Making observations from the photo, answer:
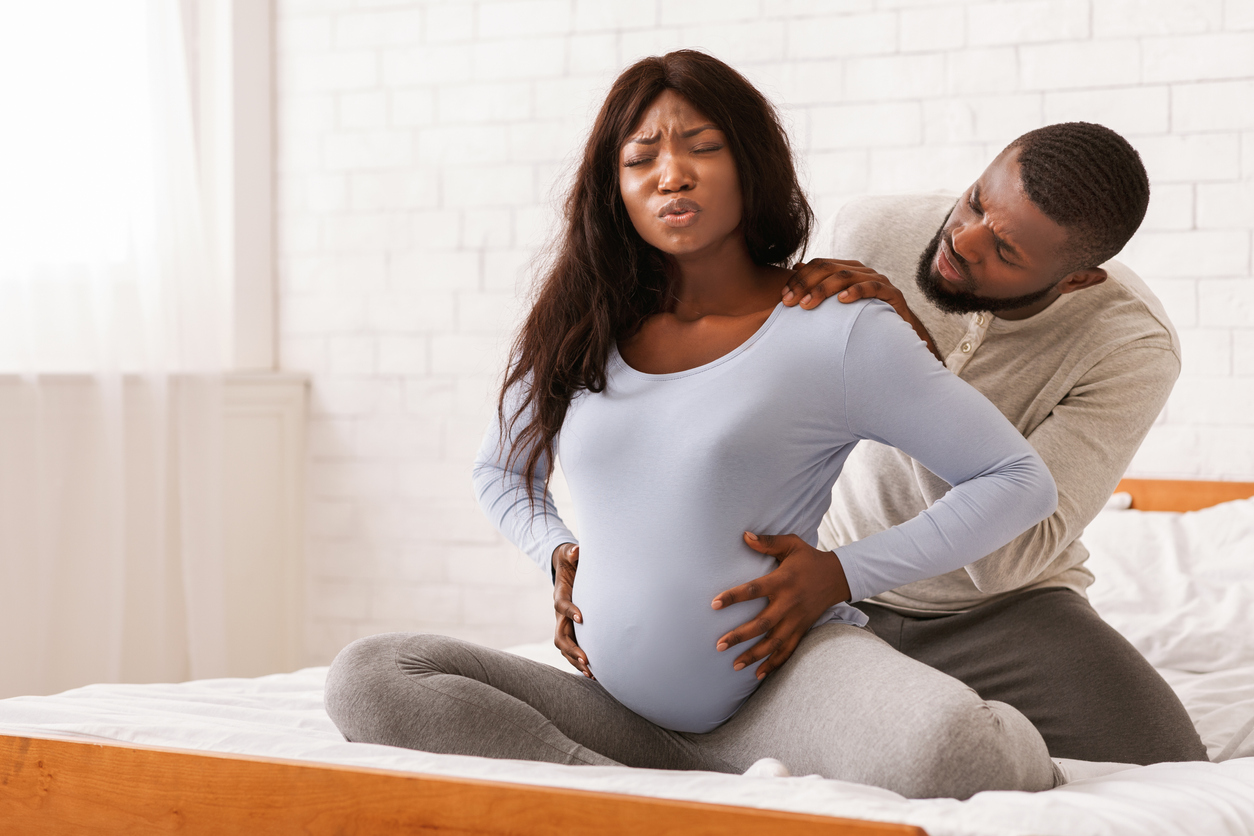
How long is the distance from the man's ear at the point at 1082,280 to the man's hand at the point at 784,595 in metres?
0.61

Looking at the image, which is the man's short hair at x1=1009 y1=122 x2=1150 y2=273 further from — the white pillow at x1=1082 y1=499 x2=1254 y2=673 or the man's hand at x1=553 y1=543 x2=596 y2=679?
the white pillow at x1=1082 y1=499 x2=1254 y2=673

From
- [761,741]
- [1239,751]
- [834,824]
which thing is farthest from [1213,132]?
[834,824]

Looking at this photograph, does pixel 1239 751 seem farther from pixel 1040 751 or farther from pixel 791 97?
pixel 791 97

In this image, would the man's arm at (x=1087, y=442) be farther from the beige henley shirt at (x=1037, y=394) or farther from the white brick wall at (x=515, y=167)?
the white brick wall at (x=515, y=167)

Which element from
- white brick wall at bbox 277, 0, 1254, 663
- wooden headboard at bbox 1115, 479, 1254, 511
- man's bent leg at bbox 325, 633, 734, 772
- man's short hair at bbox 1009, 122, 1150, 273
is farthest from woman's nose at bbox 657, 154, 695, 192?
wooden headboard at bbox 1115, 479, 1254, 511

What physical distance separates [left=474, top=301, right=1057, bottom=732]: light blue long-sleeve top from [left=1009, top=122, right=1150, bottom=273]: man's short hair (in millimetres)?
343

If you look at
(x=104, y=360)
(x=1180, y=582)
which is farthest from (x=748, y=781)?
(x=104, y=360)

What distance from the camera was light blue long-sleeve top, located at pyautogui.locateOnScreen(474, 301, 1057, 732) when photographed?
119cm

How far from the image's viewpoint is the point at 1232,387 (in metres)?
2.52

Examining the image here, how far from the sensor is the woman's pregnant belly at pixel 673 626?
1190 mm

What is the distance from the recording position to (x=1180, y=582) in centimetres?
218

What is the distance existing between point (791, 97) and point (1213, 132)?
926 mm

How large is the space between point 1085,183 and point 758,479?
0.60 metres

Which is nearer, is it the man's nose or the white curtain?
the man's nose
